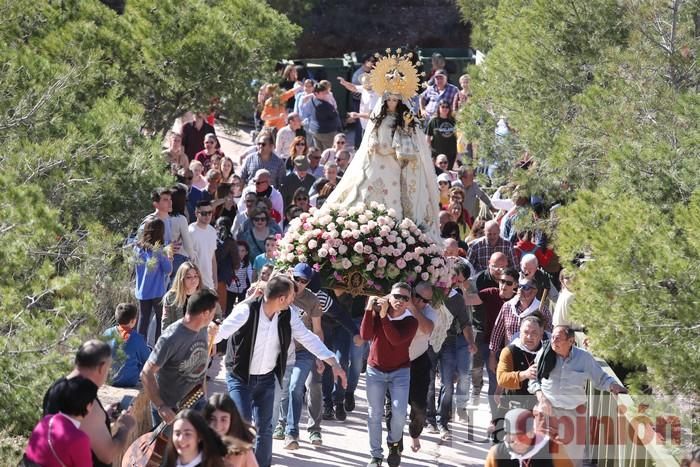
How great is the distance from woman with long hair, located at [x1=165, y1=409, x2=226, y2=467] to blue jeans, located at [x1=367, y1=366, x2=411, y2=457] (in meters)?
3.93

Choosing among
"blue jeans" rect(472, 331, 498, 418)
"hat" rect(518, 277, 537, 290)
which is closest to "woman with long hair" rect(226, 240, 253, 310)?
"blue jeans" rect(472, 331, 498, 418)

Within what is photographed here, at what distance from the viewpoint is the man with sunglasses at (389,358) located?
1153 centimetres

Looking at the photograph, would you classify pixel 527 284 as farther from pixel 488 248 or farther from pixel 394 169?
pixel 394 169

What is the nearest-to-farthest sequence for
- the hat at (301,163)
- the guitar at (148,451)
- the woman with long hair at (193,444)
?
the woman with long hair at (193,444) < the guitar at (148,451) < the hat at (301,163)

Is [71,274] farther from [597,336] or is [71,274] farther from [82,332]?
[597,336]

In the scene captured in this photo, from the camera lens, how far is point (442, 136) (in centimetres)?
2270

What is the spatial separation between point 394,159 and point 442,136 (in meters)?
7.29

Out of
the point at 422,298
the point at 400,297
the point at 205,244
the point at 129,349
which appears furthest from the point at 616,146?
the point at 205,244

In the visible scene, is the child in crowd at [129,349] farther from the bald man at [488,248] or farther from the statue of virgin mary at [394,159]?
the bald man at [488,248]

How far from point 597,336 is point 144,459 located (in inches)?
119

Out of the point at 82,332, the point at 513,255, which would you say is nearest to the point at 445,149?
the point at 513,255

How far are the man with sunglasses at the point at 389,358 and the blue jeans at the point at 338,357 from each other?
1681 millimetres

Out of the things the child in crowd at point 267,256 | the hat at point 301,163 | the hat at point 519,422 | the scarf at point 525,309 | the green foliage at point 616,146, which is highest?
the green foliage at point 616,146

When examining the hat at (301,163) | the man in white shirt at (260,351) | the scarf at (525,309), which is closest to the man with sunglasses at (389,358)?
the man in white shirt at (260,351)
